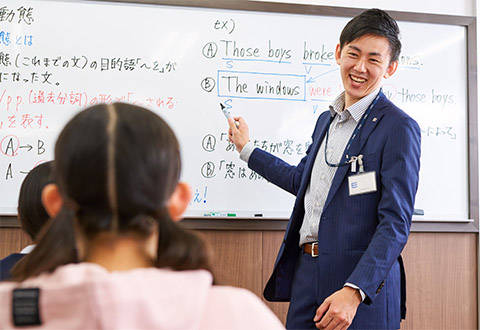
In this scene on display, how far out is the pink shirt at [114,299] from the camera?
0.75 m

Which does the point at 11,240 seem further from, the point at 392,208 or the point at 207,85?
the point at 392,208

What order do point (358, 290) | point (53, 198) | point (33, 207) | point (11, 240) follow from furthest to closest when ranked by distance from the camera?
point (11, 240)
point (358, 290)
point (33, 207)
point (53, 198)

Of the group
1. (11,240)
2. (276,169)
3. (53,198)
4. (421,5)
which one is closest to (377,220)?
(276,169)

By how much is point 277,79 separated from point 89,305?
192cm

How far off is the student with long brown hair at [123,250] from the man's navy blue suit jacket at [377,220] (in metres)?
0.96

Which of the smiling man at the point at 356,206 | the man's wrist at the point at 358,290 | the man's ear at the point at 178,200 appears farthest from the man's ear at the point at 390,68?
the man's ear at the point at 178,200

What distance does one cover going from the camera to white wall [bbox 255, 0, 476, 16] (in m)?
2.66

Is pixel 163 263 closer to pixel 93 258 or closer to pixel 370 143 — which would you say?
pixel 93 258

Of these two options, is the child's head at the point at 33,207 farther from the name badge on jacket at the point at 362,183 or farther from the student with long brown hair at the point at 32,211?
the name badge on jacket at the point at 362,183

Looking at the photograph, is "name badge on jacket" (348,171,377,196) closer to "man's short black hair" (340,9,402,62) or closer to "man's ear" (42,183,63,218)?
"man's short black hair" (340,9,402,62)

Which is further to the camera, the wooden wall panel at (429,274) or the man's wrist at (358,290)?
the wooden wall panel at (429,274)

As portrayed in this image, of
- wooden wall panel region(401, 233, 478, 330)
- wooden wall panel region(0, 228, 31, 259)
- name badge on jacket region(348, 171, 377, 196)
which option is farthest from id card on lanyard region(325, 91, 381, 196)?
wooden wall panel region(0, 228, 31, 259)

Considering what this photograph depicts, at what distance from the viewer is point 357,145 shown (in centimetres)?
187

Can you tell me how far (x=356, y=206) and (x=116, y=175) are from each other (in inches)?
46.5
